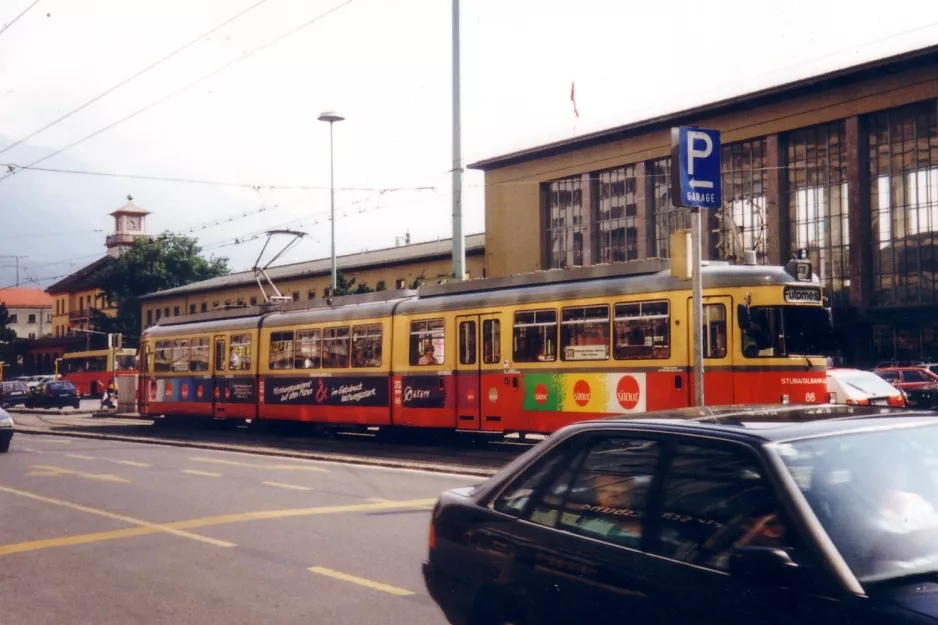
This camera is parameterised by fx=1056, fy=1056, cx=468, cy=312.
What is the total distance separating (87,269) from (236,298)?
3544cm

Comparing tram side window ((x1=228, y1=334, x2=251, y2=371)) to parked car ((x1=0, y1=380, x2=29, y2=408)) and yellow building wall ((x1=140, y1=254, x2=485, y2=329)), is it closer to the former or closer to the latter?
yellow building wall ((x1=140, y1=254, x2=485, y2=329))

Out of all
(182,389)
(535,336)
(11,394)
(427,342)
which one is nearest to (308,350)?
(427,342)

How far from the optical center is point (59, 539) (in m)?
9.86

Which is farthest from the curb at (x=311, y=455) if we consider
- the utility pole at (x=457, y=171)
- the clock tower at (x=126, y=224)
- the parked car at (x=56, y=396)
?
the clock tower at (x=126, y=224)

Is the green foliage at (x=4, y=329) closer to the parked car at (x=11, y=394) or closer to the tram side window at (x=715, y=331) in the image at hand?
the parked car at (x=11, y=394)

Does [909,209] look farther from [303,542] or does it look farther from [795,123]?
[303,542]

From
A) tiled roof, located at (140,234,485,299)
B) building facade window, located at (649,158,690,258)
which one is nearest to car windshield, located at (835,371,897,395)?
building facade window, located at (649,158,690,258)

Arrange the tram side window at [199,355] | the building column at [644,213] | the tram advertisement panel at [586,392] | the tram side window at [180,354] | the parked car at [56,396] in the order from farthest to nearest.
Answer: the parked car at [56,396] < the building column at [644,213] < the tram side window at [180,354] < the tram side window at [199,355] < the tram advertisement panel at [586,392]

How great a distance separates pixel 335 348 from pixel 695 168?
42.9 ft

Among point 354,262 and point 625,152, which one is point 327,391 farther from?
point 354,262

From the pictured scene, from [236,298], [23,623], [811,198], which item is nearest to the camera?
[23,623]

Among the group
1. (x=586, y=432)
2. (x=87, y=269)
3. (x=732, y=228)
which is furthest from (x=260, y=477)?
(x=87, y=269)

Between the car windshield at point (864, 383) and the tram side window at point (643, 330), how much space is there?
563 cm

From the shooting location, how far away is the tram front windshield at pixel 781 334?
51.4ft
